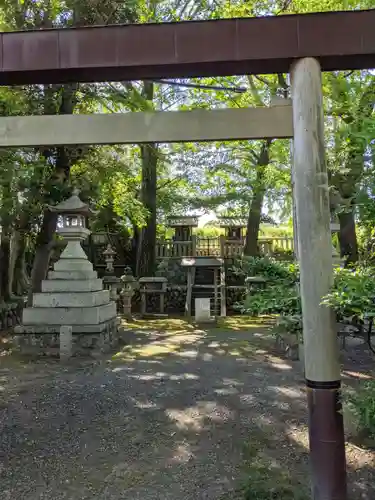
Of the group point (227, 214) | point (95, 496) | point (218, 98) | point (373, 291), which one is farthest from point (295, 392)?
point (227, 214)

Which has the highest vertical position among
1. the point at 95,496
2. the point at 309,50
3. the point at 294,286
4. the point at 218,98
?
the point at 218,98

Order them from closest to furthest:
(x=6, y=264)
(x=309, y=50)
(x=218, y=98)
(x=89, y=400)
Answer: (x=309, y=50), (x=89, y=400), (x=6, y=264), (x=218, y=98)

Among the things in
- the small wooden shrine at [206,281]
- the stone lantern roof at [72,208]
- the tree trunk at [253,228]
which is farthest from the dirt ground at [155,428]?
the tree trunk at [253,228]

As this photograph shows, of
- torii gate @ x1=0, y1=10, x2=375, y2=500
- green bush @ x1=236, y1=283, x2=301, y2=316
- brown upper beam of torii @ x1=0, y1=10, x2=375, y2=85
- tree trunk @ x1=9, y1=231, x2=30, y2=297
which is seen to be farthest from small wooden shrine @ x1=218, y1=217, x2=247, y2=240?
brown upper beam of torii @ x1=0, y1=10, x2=375, y2=85

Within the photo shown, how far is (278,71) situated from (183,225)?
13.6 m

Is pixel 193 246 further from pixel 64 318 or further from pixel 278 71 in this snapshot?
pixel 278 71

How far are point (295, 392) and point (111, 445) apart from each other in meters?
2.33

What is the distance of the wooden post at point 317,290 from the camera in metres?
2.52

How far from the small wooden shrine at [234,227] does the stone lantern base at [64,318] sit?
10.2 meters

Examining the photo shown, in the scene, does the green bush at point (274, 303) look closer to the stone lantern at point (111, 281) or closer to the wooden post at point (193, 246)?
the stone lantern at point (111, 281)

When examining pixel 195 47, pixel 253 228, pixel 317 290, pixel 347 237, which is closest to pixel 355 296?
pixel 317 290

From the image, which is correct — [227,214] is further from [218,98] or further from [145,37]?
[145,37]

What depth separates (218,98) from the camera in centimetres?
1230

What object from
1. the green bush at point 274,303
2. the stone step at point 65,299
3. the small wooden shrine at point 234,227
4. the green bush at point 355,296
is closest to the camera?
the green bush at point 355,296
